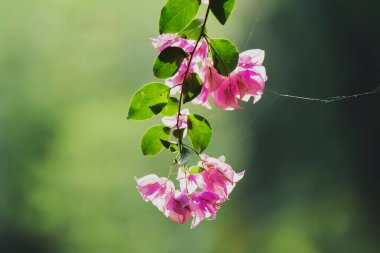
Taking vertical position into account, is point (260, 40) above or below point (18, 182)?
above

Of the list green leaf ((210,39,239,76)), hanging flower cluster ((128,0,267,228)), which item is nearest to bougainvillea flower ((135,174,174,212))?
hanging flower cluster ((128,0,267,228))

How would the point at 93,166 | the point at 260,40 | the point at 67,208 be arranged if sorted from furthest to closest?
the point at 67,208
the point at 93,166
the point at 260,40

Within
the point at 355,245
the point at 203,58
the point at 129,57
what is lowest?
the point at 355,245

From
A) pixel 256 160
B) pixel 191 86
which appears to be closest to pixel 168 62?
pixel 191 86

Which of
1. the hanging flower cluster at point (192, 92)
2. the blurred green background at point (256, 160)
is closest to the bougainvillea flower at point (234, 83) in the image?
the hanging flower cluster at point (192, 92)

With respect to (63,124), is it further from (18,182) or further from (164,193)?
(164,193)

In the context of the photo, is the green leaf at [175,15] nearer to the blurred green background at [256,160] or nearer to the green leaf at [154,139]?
the green leaf at [154,139]

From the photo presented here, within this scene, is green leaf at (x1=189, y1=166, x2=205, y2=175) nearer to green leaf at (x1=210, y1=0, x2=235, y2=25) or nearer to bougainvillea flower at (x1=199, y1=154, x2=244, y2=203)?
bougainvillea flower at (x1=199, y1=154, x2=244, y2=203)

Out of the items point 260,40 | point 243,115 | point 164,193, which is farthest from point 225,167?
point 260,40
